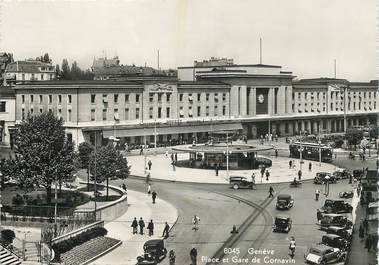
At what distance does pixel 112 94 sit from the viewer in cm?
8219

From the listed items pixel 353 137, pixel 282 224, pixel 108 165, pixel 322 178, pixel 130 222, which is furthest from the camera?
pixel 353 137

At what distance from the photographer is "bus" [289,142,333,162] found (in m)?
72.8

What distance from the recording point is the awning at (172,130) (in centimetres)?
7925

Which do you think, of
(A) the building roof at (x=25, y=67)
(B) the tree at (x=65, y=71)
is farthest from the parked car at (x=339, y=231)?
(B) the tree at (x=65, y=71)

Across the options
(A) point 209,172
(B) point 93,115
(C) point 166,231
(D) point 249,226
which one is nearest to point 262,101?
(B) point 93,115

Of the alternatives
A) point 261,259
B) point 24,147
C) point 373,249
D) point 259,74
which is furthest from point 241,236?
point 259,74

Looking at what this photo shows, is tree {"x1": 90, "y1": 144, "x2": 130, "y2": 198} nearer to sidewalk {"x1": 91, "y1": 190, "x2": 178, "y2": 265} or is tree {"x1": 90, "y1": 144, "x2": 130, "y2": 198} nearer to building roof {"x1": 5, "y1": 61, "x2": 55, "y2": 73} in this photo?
sidewalk {"x1": 91, "y1": 190, "x2": 178, "y2": 265}

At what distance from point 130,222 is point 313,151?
41944 millimetres

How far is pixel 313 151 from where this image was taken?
74438 mm

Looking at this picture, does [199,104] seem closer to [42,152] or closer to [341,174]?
[341,174]

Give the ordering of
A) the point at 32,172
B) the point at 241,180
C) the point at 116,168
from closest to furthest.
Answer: the point at 32,172 < the point at 116,168 < the point at 241,180

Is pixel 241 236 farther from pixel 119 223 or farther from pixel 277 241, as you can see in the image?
pixel 119 223

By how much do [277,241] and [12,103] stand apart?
59275mm

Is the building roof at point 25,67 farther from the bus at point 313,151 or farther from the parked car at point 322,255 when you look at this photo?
the parked car at point 322,255
